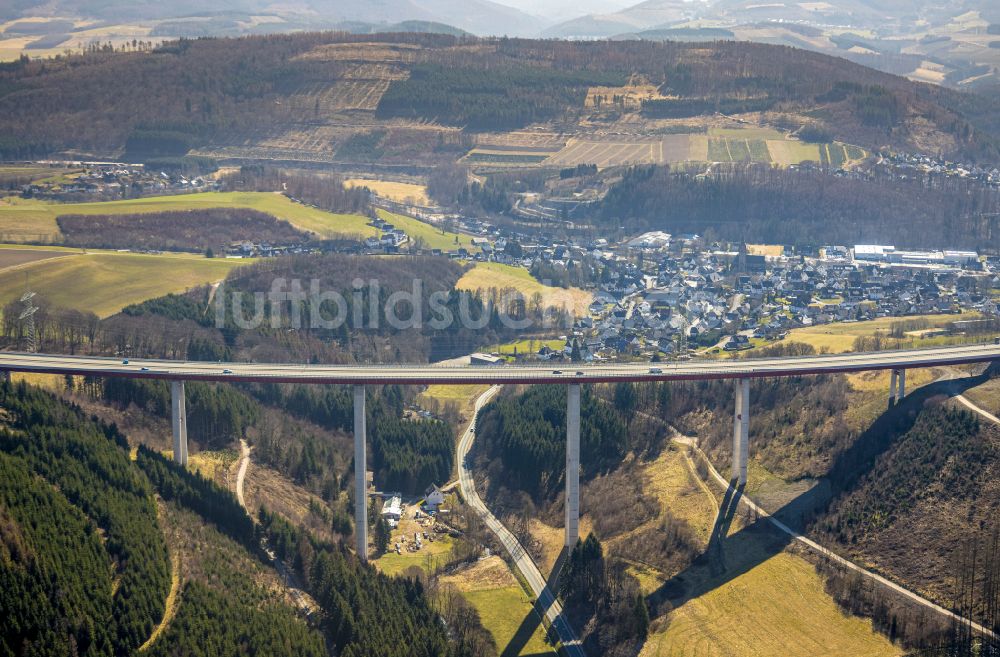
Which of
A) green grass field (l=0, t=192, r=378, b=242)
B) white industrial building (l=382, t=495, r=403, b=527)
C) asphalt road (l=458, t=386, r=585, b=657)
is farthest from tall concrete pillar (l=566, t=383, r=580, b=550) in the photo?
green grass field (l=0, t=192, r=378, b=242)

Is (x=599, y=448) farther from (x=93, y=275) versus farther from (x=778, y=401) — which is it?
(x=93, y=275)

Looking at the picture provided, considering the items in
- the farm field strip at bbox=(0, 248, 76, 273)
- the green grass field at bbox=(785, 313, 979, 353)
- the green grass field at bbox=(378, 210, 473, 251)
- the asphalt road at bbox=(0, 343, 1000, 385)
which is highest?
the asphalt road at bbox=(0, 343, 1000, 385)

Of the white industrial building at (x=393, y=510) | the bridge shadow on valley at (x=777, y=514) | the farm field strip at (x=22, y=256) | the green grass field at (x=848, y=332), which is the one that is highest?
the farm field strip at (x=22, y=256)

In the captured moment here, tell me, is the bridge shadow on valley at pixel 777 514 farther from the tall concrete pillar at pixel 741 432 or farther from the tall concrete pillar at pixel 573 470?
the tall concrete pillar at pixel 573 470

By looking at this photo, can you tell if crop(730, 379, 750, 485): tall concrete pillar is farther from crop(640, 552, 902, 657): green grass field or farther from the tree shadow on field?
the tree shadow on field

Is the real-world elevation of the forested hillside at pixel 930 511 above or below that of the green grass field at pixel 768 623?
above

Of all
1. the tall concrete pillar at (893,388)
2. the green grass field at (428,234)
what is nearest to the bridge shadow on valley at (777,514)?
the tall concrete pillar at (893,388)

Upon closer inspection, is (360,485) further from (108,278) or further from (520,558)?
(108,278)
